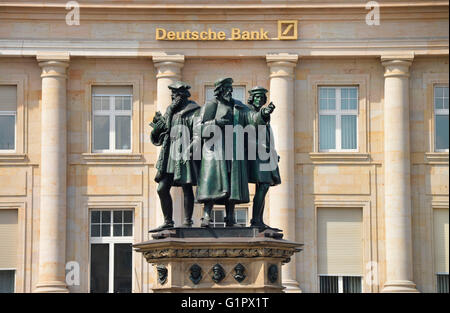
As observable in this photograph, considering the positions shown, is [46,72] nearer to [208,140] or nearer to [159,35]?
[159,35]

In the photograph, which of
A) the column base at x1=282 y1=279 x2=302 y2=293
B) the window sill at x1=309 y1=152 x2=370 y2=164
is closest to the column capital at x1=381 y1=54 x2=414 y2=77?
the window sill at x1=309 y1=152 x2=370 y2=164

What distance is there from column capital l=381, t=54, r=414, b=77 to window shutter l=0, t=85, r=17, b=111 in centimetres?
1178

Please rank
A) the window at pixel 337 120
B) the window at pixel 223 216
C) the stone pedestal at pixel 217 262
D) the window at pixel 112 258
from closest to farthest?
the stone pedestal at pixel 217 262 < the window at pixel 223 216 < the window at pixel 112 258 < the window at pixel 337 120

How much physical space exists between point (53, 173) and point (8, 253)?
2.90 metres

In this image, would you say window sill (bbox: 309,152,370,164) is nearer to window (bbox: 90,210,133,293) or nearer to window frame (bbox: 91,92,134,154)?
window frame (bbox: 91,92,134,154)

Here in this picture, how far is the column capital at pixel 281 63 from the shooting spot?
159 feet

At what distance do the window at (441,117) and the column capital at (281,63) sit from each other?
477 cm

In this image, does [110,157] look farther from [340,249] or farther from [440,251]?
[440,251]

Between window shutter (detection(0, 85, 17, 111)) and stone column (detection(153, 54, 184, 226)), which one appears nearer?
stone column (detection(153, 54, 184, 226))

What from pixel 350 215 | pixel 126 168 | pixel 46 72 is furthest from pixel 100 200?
pixel 350 215

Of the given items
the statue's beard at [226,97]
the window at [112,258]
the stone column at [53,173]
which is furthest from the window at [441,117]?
the statue's beard at [226,97]

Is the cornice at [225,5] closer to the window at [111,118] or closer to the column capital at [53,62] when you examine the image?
the column capital at [53,62]

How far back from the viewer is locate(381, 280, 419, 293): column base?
47406 mm

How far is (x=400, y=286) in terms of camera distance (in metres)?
47.4
